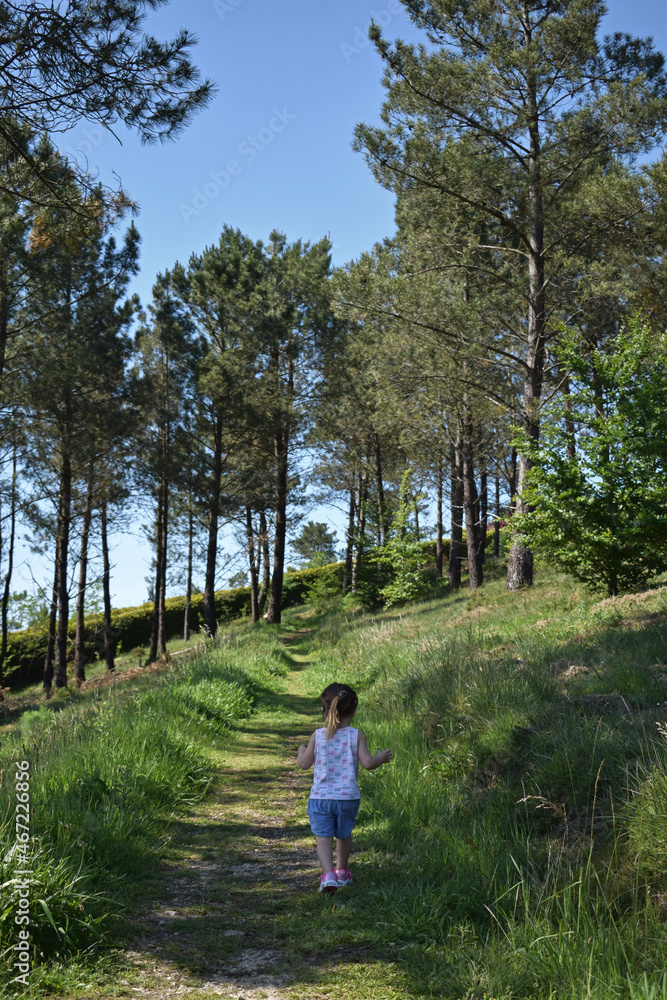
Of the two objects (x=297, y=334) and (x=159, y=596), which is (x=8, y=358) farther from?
(x=159, y=596)

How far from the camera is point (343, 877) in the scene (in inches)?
152

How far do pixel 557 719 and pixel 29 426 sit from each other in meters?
15.5

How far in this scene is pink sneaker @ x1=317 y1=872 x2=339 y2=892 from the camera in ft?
12.4

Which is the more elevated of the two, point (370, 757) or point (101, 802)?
point (370, 757)

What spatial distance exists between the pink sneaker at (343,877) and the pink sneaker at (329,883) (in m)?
0.03

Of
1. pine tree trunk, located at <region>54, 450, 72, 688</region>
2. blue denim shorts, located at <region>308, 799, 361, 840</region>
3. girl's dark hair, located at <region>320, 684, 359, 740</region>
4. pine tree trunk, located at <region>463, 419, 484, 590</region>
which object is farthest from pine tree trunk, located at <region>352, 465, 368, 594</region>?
blue denim shorts, located at <region>308, 799, 361, 840</region>

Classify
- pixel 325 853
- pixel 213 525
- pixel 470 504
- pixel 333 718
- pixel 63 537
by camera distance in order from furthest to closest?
1. pixel 213 525
2. pixel 470 504
3. pixel 63 537
4. pixel 333 718
5. pixel 325 853

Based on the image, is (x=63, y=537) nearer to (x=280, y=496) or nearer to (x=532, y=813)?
(x=280, y=496)

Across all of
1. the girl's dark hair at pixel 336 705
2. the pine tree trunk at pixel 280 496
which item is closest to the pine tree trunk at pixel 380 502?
the pine tree trunk at pixel 280 496

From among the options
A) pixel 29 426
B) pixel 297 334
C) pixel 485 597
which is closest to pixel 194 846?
pixel 485 597

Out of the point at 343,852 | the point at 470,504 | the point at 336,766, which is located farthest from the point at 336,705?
the point at 470,504

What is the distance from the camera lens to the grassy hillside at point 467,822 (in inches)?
111

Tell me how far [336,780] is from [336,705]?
453mm

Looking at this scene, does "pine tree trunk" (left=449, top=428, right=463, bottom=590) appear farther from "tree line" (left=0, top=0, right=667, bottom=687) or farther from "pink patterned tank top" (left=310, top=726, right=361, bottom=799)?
"pink patterned tank top" (left=310, top=726, right=361, bottom=799)
